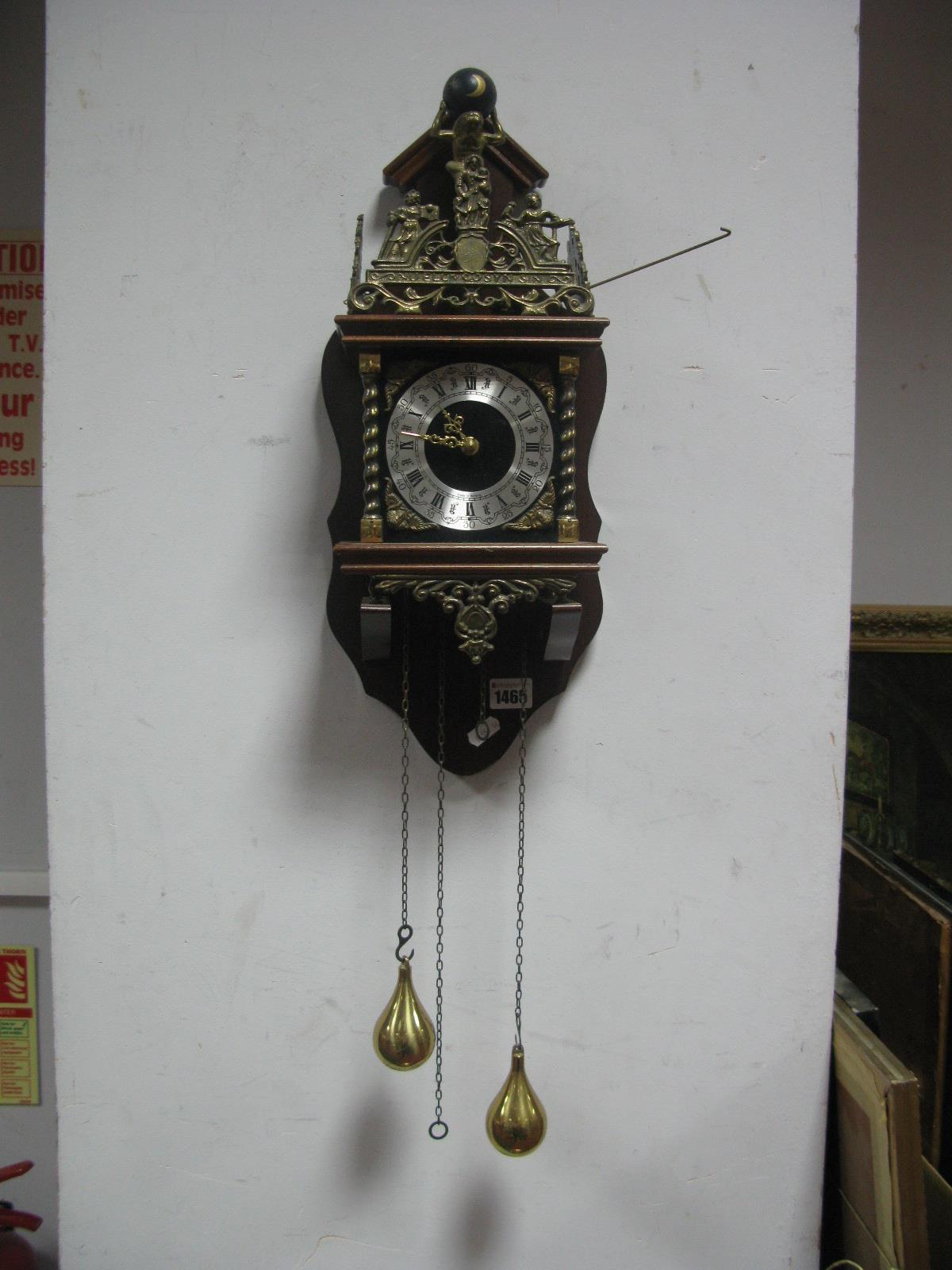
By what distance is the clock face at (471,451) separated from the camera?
919 mm

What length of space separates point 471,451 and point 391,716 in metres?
0.38

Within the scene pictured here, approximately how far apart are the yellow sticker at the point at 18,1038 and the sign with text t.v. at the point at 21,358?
930 mm

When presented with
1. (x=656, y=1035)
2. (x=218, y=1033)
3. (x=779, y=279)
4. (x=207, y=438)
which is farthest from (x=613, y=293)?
Answer: (x=218, y=1033)

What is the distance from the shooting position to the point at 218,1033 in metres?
1.08

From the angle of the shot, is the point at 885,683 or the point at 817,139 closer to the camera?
the point at 817,139

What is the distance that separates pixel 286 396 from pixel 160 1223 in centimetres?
115

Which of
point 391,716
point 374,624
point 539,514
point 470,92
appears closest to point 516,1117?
point 391,716

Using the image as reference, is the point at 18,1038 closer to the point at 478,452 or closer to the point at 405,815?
the point at 405,815

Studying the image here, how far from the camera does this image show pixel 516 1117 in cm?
97

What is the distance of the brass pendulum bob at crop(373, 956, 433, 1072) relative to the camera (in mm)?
953

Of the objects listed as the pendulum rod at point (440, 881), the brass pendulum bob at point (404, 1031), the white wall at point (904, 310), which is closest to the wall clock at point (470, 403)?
the pendulum rod at point (440, 881)

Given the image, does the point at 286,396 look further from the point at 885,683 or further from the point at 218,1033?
the point at 885,683

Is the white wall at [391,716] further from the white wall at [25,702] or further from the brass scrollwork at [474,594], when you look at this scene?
the white wall at [25,702]

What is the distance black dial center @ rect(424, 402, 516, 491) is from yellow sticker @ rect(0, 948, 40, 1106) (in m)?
1.26
